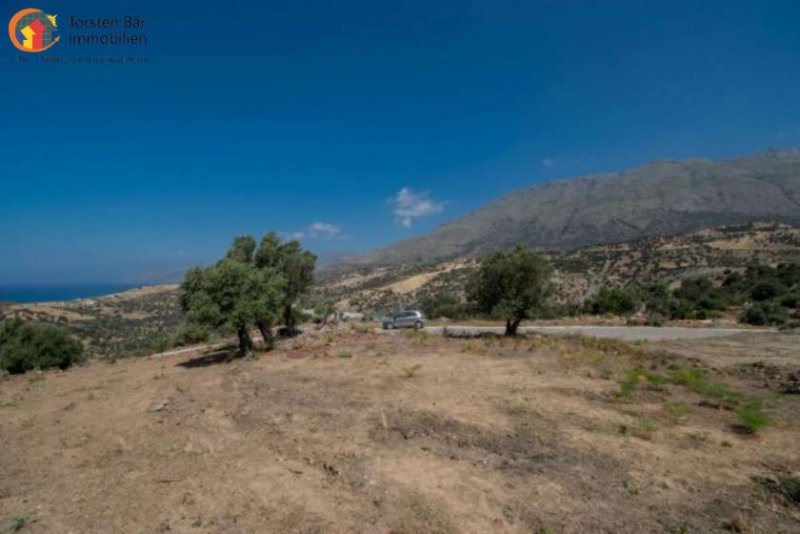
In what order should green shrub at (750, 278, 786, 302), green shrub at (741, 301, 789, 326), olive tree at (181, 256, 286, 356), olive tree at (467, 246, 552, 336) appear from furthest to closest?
green shrub at (750, 278, 786, 302), green shrub at (741, 301, 789, 326), olive tree at (467, 246, 552, 336), olive tree at (181, 256, 286, 356)

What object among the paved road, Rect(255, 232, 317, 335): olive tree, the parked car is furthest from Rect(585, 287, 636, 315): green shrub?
Rect(255, 232, 317, 335): olive tree

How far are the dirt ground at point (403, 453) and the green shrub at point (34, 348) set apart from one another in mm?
10812

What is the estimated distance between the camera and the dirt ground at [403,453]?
7551 mm

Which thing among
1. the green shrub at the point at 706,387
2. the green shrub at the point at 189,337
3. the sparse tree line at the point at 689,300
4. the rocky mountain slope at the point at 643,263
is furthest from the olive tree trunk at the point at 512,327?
the rocky mountain slope at the point at 643,263

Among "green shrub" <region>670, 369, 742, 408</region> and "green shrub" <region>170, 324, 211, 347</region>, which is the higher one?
"green shrub" <region>170, 324, 211, 347</region>

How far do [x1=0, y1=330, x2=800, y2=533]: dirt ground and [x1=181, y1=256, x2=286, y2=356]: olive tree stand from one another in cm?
451

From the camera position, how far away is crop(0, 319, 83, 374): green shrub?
27016 millimetres

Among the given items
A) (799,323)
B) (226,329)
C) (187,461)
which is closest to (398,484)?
(187,461)

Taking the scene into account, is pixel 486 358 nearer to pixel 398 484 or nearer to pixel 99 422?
pixel 398 484

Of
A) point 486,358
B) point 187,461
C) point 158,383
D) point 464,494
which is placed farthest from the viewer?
point 486,358

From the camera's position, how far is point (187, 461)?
9.95 m

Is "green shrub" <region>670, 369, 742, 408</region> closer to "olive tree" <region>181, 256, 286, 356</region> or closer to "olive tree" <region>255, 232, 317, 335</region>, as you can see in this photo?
"olive tree" <region>181, 256, 286, 356</region>

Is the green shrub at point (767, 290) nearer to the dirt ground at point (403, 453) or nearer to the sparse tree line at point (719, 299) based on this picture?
the sparse tree line at point (719, 299)

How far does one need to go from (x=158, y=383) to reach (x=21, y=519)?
11189 mm
